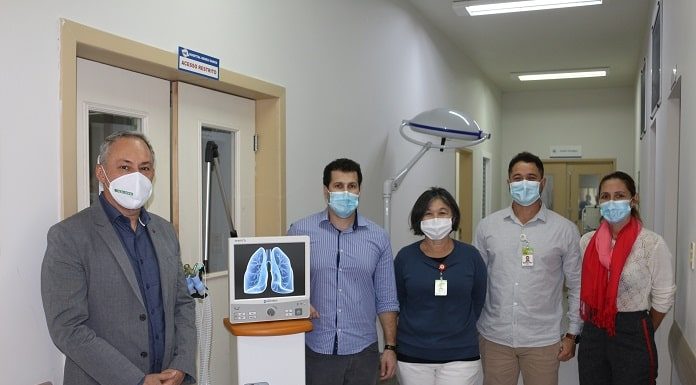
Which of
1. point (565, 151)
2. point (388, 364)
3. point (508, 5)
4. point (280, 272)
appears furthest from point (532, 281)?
point (565, 151)

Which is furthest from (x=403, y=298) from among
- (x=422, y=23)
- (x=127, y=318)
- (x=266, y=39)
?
(x=422, y=23)

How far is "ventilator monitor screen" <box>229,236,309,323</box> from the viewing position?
2117mm

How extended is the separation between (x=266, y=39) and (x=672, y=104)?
7.43 feet

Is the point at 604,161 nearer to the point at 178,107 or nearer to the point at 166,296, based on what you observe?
the point at 178,107

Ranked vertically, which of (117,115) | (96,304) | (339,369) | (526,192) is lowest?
(339,369)

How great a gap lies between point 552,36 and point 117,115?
531 centimetres

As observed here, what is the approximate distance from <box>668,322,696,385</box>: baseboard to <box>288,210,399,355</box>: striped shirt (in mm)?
1110

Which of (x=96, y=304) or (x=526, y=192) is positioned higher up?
(x=526, y=192)

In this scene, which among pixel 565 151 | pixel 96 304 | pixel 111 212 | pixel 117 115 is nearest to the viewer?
pixel 96 304

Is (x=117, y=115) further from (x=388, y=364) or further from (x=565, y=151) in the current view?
(x=565, y=151)

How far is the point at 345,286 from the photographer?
2.35 m

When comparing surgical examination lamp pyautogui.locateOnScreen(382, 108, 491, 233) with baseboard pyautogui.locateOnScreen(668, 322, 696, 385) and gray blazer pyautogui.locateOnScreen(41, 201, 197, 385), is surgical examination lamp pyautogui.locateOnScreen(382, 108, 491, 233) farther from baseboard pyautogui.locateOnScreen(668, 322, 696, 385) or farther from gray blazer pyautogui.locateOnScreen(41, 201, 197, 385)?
gray blazer pyautogui.locateOnScreen(41, 201, 197, 385)

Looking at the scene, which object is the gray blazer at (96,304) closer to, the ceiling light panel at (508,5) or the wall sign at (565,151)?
the ceiling light panel at (508,5)

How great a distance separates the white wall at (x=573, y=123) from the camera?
31.0ft
